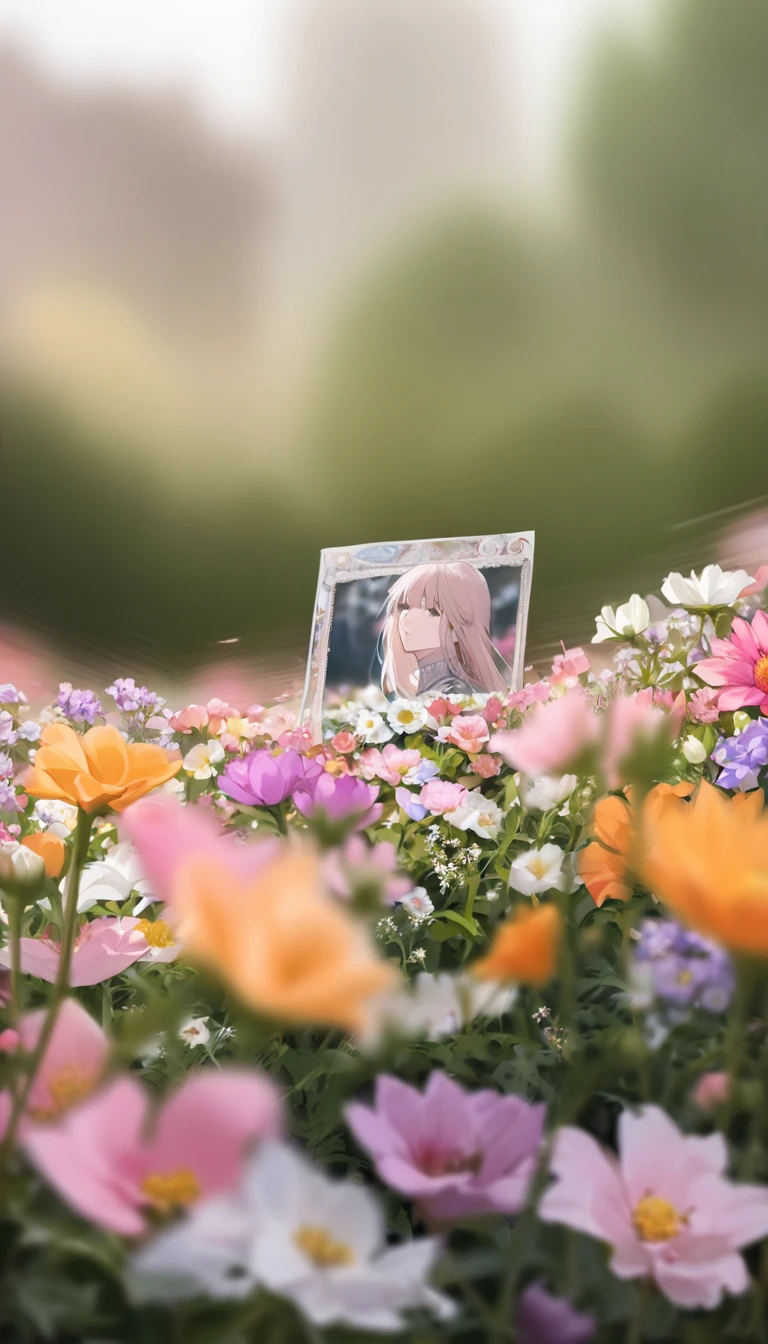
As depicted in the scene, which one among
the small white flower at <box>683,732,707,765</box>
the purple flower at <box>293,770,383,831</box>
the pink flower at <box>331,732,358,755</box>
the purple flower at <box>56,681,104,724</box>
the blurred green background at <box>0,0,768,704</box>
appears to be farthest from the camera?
the blurred green background at <box>0,0,768,704</box>

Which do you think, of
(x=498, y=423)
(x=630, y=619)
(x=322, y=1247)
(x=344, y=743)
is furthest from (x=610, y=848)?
(x=498, y=423)

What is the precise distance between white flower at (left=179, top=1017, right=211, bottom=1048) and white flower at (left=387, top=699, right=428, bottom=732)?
1.39ft

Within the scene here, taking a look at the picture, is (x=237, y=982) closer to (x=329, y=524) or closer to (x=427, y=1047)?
(x=427, y=1047)

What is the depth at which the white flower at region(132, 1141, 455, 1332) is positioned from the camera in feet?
0.45

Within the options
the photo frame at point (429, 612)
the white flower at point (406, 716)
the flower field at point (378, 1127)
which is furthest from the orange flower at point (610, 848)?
the photo frame at point (429, 612)

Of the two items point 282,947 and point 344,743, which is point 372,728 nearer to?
point 344,743

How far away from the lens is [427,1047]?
1.48 feet

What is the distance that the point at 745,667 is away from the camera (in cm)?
58

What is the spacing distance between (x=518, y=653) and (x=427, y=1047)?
1.05 meters

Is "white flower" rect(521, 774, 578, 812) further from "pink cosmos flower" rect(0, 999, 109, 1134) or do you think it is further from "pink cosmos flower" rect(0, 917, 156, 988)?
"pink cosmos flower" rect(0, 999, 109, 1134)

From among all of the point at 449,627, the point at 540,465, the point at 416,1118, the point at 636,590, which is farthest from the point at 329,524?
the point at 416,1118

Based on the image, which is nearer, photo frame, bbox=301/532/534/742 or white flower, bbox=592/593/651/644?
white flower, bbox=592/593/651/644

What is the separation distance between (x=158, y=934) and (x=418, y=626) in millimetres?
961

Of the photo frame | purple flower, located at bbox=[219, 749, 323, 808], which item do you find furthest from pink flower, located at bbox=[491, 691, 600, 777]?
the photo frame
